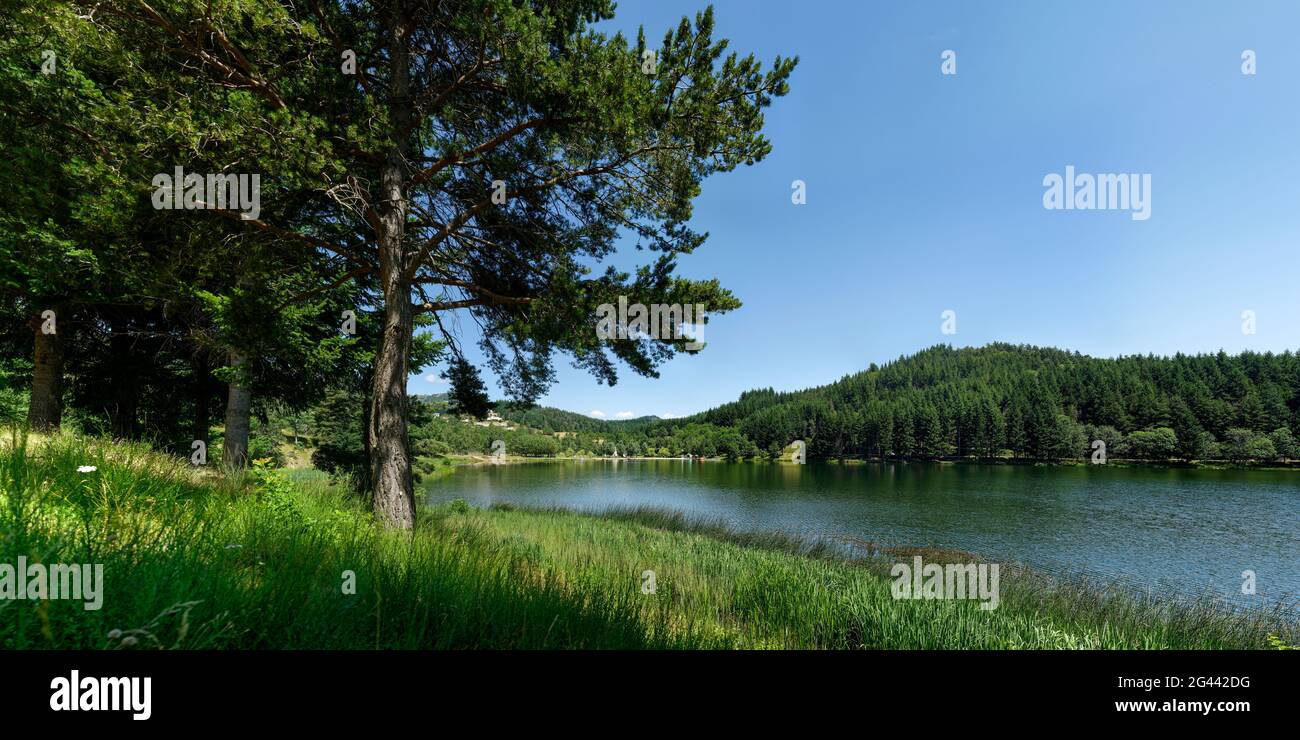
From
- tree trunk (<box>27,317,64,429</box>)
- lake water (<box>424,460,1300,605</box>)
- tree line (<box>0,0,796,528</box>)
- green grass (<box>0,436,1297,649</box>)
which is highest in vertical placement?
tree line (<box>0,0,796,528</box>)

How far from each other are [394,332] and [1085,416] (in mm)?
124856

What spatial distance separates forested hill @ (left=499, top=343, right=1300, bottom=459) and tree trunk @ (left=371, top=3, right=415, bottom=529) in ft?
337

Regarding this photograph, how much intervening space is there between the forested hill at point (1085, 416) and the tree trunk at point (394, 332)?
102609 mm

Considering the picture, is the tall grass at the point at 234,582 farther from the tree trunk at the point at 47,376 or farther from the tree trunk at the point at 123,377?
the tree trunk at the point at 123,377

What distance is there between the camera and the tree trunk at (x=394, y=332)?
277 inches

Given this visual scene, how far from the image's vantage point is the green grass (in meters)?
2.13

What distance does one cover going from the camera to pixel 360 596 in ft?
9.52

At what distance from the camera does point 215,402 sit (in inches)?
660

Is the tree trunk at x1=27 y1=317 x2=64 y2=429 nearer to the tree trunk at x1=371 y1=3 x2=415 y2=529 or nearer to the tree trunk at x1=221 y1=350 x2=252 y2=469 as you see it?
the tree trunk at x1=221 y1=350 x2=252 y2=469

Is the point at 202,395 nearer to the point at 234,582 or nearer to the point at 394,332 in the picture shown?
the point at 394,332
